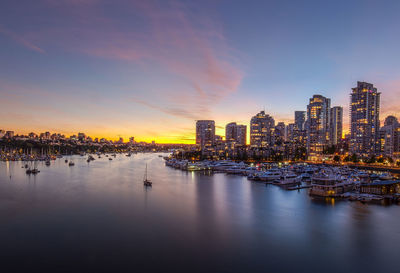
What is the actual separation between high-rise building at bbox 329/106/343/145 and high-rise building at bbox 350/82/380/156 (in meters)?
28.0

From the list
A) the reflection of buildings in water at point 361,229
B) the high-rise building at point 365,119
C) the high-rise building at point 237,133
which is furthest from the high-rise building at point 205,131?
the reflection of buildings in water at point 361,229

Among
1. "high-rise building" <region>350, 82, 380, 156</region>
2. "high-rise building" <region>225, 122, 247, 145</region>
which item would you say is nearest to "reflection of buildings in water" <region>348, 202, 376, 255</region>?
"high-rise building" <region>350, 82, 380, 156</region>

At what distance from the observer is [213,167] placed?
153 feet

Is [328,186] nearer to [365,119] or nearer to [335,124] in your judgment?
[365,119]

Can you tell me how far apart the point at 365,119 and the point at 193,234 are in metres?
75.5

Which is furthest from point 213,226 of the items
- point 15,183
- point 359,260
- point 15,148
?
point 15,148

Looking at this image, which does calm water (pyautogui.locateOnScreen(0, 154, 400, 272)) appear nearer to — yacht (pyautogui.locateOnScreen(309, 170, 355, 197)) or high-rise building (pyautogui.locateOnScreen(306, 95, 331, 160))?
yacht (pyautogui.locateOnScreen(309, 170, 355, 197))

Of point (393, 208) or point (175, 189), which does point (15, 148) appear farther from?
point (393, 208)

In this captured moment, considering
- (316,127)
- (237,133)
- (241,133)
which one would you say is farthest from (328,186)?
(237,133)

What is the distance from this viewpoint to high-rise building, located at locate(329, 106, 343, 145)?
104 m

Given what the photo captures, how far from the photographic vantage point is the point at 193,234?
44.3 feet

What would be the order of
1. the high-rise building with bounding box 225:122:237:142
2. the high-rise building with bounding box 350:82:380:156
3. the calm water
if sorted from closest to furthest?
1. the calm water
2. the high-rise building with bounding box 350:82:380:156
3. the high-rise building with bounding box 225:122:237:142

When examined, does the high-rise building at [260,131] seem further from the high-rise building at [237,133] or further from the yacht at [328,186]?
the yacht at [328,186]

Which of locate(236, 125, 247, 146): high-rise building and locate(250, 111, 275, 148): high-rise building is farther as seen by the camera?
locate(236, 125, 247, 146): high-rise building
